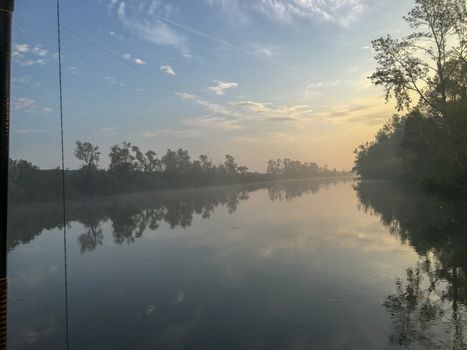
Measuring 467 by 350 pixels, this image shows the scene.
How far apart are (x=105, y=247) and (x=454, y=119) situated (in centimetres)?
3333

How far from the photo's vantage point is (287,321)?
29.2ft

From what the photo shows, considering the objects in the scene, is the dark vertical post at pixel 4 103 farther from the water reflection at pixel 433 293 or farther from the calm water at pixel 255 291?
the water reflection at pixel 433 293

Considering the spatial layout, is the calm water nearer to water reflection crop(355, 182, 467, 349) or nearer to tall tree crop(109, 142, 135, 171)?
water reflection crop(355, 182, 467, 349)

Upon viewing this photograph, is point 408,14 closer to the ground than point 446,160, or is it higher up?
higher up

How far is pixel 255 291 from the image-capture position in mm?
11617

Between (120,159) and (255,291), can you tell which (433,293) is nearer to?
Result: (255,291)

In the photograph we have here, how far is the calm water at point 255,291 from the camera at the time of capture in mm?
8219

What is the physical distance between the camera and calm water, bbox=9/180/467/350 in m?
8.22

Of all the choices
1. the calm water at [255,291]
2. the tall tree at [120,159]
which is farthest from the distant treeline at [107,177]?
the calm water at [255,291]

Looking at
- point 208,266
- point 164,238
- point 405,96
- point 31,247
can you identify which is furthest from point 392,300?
point 405,96

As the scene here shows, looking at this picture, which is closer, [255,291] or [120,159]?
[255,291]

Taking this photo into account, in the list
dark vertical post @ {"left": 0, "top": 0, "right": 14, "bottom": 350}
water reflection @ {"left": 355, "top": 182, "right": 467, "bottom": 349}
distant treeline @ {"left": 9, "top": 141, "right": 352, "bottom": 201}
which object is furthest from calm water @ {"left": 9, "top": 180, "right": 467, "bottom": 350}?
distant treeline @ {"left": 9, "top": 141, "right": 352, "bottom": 201}

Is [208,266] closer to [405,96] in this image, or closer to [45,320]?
[45,320]

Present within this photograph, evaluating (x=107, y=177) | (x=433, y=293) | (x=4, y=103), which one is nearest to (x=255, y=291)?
(x=433, y=293)
